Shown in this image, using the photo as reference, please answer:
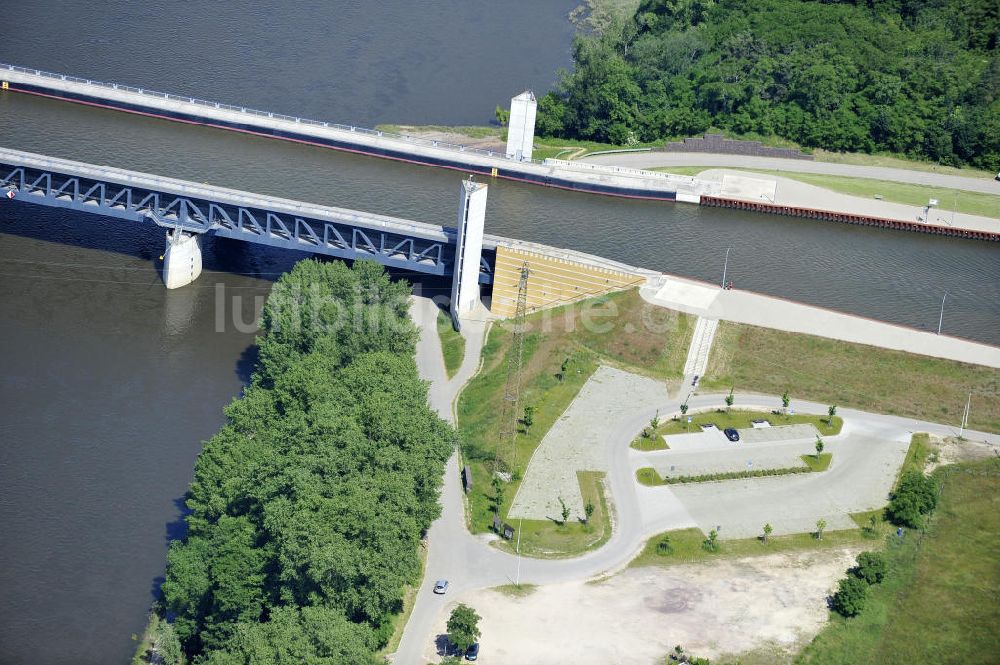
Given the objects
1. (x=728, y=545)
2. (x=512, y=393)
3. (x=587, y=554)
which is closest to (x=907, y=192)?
(x=512, y=393)

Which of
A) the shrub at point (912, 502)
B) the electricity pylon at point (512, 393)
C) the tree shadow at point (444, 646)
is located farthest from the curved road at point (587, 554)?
the shrub at point (912, 502)

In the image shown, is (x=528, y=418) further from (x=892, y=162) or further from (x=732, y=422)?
(x=892, y=162)

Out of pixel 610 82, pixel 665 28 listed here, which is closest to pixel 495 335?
pixel 610 82

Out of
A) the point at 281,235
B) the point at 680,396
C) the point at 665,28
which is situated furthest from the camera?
the point at 665,28

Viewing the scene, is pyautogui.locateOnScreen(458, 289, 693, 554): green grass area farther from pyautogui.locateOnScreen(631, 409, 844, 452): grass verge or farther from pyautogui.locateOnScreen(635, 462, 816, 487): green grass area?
pyautogui.locateOnScreen(635, 462, 816, 487): green grass area

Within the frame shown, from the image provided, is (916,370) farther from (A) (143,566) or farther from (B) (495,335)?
(A) (143,566)

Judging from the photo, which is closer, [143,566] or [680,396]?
[143,566]

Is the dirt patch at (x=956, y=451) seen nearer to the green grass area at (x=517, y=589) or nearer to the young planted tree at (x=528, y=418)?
the young planted tree at (x=528, y=418)
